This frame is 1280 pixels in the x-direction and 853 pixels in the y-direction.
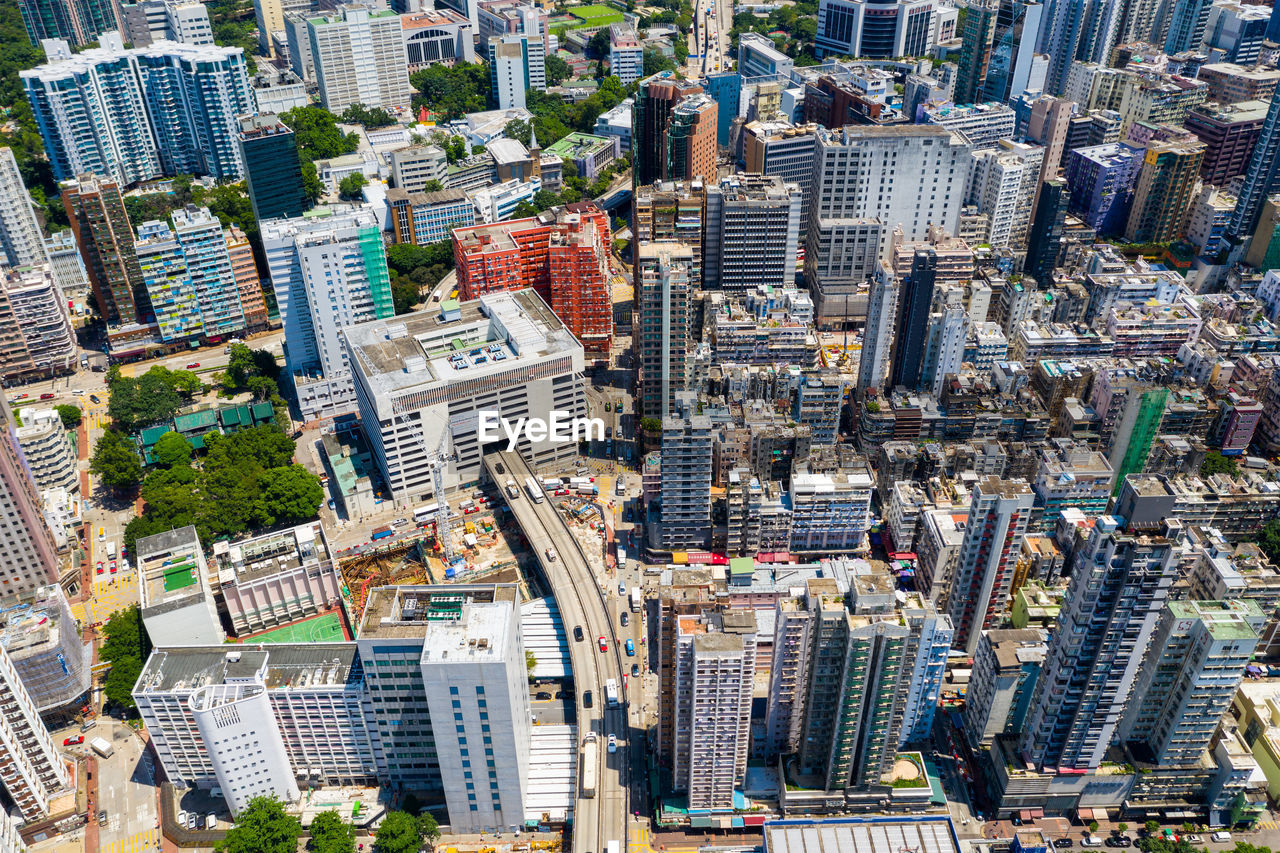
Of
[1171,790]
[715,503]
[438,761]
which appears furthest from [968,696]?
[438,761]

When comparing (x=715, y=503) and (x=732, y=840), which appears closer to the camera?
(x=732, y=840)

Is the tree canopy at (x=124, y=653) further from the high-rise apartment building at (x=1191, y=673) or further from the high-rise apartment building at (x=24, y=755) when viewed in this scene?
the high-rise apartment building at (x=1191, y=673)

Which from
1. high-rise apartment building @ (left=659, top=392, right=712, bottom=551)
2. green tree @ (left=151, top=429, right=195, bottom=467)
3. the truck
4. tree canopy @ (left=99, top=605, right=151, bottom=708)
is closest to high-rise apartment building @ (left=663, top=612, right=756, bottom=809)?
the truck

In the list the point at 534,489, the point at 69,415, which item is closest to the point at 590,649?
the point at 534,489

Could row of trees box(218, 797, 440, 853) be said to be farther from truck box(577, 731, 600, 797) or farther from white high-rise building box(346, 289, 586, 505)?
white high-rise building box(346, 289, 586, 505)

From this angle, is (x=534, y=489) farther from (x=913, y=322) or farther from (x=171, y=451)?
(x=913, y=322)

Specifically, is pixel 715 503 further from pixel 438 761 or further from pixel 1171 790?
pixel 1171 790
